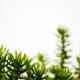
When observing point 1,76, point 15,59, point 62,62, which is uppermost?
point 62,62

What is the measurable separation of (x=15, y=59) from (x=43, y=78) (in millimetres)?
1081

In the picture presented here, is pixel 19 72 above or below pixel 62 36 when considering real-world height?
below

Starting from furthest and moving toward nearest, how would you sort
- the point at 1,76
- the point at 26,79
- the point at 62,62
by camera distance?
the point at 62,62 → the point at 26,79 → the point at 1,76

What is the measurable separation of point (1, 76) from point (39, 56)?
11.4m

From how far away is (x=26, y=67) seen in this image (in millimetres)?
8672

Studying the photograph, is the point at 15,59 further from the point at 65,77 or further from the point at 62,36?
the point at 62,36

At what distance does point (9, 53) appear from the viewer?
331 inches

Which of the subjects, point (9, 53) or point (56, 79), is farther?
point (56, 79)

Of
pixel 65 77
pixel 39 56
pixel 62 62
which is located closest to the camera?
pixel 65 77

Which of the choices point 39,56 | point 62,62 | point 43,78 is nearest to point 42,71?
point 43,78

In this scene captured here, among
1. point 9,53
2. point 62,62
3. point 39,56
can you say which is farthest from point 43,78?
point 39,56

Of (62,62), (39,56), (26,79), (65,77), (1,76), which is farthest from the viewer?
(39,56)

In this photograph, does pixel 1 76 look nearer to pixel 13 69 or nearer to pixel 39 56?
pixel 13 69

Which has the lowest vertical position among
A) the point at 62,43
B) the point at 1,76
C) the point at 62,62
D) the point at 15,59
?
the point at 1,76
